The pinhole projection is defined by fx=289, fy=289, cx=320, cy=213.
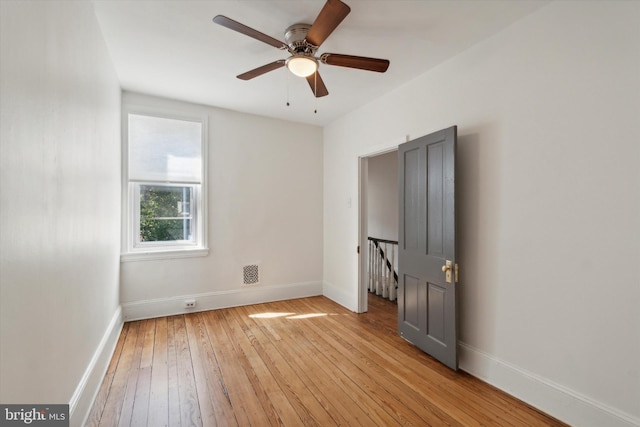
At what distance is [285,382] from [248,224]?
95.4 inches

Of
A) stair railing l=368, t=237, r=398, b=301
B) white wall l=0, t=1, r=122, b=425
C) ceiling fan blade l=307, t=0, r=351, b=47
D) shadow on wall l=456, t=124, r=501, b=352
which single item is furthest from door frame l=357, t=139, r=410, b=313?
white wall l=0, t=1, r=122, b=425

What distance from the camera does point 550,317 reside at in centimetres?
200

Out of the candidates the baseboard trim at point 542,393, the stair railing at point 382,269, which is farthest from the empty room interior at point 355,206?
the stair railing at point 382,269

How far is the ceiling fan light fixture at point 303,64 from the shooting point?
2.14 meters

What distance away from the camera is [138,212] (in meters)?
3.70

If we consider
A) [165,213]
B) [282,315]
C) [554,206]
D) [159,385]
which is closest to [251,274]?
[282,315]

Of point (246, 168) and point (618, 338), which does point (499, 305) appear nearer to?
point (618, 338)

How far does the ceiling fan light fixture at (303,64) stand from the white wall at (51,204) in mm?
1332

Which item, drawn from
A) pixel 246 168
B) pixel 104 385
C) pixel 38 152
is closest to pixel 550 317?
pixel 38 152

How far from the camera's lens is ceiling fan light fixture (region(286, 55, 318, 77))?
214 centimetres

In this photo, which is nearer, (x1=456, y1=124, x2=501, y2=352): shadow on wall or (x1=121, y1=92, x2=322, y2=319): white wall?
(x1=456, y1=124, x2=501, y2=352): shadow on wall

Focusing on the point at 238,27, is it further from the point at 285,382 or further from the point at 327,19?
the point at 285,382

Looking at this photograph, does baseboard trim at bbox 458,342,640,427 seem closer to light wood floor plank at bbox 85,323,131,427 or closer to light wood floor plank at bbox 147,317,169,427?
light wood floor plank at bbox 147,317,169,427

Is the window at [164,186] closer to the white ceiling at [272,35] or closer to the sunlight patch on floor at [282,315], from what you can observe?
the white ceiling at [272,35]
